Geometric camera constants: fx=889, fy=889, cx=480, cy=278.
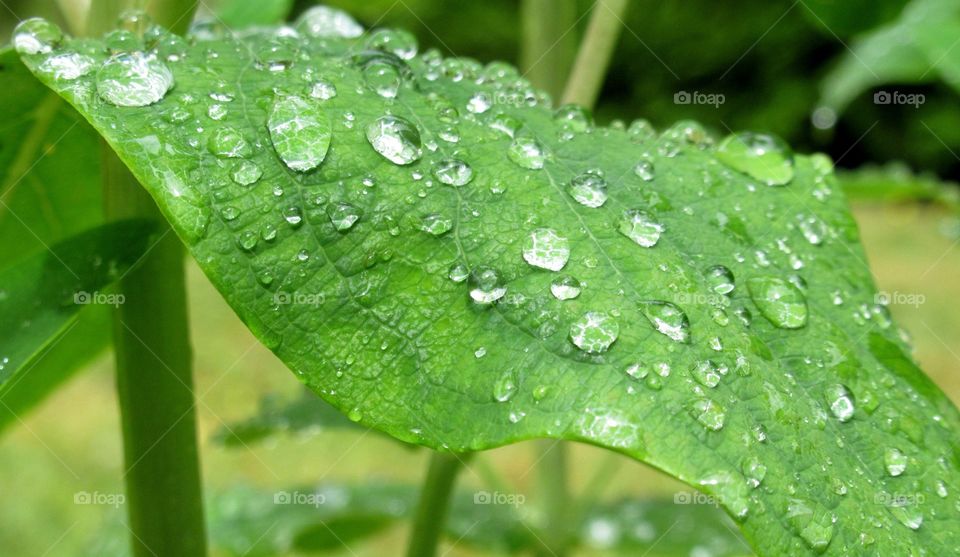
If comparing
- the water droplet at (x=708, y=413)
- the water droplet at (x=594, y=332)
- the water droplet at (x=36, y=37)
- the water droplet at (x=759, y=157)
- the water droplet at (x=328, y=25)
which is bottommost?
the water droplet at (x=759, y=157)

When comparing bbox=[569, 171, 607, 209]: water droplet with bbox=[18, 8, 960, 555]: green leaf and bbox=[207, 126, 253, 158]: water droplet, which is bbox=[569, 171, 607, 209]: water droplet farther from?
bbox=[207, 126, 253, 158]: water droplet

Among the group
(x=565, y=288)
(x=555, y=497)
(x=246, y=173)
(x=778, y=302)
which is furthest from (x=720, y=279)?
(x=555, y=497)

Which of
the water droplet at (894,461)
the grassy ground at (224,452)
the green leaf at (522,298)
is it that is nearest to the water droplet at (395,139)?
the green leaf at (522,298)

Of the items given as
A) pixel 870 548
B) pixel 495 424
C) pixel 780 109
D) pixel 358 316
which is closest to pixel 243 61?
pixel 358 316

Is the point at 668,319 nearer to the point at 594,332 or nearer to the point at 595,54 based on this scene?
the point at 594,332

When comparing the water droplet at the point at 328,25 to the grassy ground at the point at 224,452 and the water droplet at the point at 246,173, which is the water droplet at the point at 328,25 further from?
the grassy ground at the point at 224,452

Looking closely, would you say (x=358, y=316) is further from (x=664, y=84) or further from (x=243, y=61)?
(x=664, y=84)

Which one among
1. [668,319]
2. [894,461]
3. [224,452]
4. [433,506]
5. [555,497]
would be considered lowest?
[224,452]

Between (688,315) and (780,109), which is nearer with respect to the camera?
(688,315)
